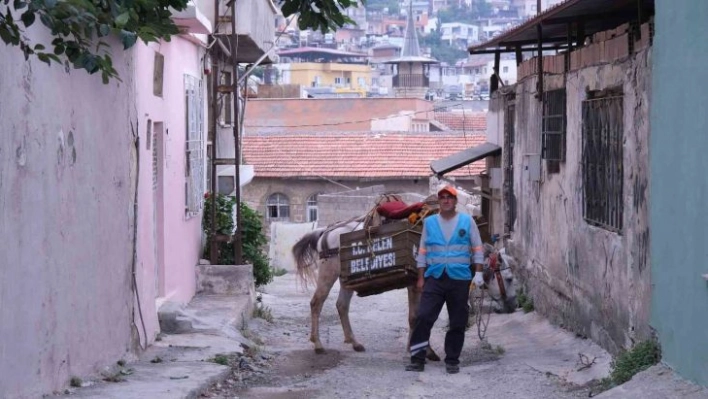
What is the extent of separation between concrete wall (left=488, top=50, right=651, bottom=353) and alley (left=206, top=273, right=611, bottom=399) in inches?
12.0

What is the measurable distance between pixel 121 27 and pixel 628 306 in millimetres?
5014

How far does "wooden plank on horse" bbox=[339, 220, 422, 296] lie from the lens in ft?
37.8

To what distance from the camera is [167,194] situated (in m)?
13.5

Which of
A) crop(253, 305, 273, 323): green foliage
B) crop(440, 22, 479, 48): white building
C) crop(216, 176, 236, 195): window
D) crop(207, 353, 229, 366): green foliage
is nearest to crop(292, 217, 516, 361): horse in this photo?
crop(207, 353, 229, 366): green foliage

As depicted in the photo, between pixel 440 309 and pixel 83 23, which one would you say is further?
pixel 440 309

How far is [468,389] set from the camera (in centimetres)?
1012

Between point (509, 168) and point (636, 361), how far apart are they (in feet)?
26.5

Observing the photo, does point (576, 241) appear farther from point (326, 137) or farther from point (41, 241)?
point (326, 137)

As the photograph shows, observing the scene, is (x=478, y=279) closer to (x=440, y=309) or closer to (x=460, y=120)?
(x=440, y=309)

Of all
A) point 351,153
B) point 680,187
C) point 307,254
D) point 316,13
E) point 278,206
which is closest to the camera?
point 680,187

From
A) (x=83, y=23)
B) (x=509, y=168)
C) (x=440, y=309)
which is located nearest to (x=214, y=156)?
(x=509, y=168)

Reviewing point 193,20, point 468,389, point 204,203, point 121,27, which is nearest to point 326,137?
point 204,203

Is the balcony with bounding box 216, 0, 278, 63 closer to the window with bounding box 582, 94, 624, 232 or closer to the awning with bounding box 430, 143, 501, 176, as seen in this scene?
the awning with bounding box 430, 143, 501, 176

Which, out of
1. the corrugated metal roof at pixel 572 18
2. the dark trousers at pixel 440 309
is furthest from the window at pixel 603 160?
the dark trousers at pixel 440 309
